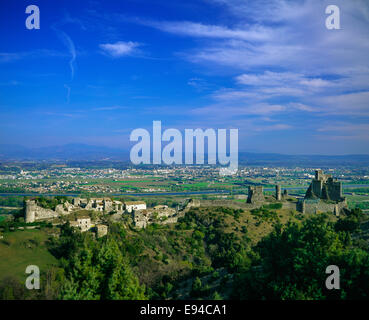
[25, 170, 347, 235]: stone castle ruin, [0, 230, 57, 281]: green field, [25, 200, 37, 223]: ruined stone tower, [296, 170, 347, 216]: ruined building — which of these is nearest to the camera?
[0, 230, 57, 281]: green field

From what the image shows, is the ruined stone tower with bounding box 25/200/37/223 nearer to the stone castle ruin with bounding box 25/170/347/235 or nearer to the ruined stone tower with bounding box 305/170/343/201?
the stone castle ruin with bounding box 25/170/347/235

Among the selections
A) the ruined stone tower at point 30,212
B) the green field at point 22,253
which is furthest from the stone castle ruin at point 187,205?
the green field at point 22,253

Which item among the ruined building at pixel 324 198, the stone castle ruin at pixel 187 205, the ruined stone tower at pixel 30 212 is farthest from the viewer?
the ruined building at pixel 324 198

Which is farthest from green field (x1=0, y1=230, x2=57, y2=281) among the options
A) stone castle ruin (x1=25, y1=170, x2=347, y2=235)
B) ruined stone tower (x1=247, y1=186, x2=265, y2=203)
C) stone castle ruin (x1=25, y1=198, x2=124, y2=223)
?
ruined stone tower (x1=247, y1=186, x2=265, y2=203)

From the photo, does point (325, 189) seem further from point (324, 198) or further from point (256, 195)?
point (256, 195)

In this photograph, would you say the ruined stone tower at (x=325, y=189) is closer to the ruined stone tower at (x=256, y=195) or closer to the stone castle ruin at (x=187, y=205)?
the stone castle ruin at (x=187, y=205)

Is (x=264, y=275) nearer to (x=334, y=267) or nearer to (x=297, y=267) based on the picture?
(x=297, y=267)
